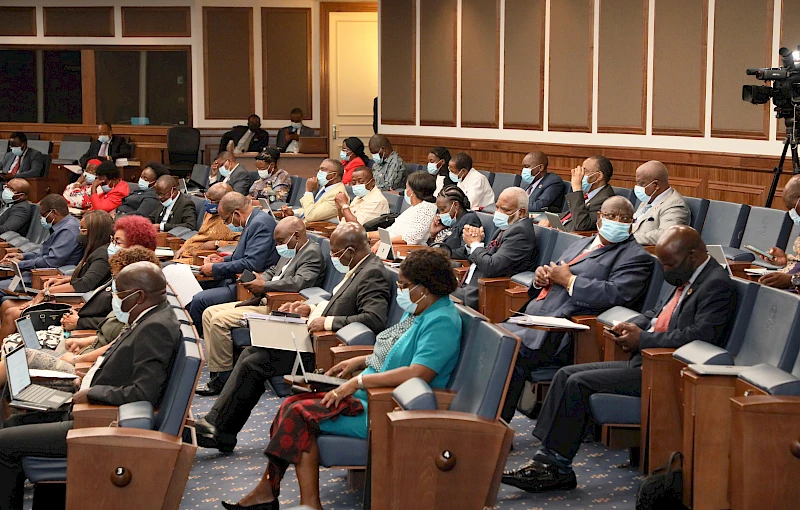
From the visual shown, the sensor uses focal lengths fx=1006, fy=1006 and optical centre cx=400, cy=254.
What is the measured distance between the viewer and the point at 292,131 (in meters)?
14.7

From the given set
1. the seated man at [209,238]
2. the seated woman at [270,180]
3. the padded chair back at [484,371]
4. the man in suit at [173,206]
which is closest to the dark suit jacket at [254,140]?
the seated woman at [270,180]

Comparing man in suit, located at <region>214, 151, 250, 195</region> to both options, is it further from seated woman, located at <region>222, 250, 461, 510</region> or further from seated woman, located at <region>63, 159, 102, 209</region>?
seated woman, located at <region>222, 250, 461, 510</region>

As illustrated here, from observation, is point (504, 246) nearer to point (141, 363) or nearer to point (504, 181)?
point (141, 363)

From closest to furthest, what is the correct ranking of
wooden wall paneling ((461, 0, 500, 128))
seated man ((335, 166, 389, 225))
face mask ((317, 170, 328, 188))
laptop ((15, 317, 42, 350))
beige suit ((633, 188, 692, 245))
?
laptop ((15, 317, 42, 350)) < beige suit ((633, 188, 692, 245)) < seated man ((335, 166, 389, 225)) < face mask ((317, 170, 328, 188)) < wooden wall paneling ((461, 0, 500, 128))

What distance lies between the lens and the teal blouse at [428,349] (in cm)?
369

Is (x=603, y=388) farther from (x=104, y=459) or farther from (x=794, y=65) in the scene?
(x=794, y=65)

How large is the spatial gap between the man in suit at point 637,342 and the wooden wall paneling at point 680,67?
181 inches

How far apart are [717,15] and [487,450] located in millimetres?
5928

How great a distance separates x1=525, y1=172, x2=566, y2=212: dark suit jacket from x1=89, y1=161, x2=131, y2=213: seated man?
4558 millimetres

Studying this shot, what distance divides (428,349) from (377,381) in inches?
8.7

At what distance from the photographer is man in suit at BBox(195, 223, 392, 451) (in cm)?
470

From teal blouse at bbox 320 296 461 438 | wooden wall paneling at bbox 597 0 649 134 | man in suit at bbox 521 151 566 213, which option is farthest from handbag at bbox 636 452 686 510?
wooden wall paneling at bbox 597 0 649 134

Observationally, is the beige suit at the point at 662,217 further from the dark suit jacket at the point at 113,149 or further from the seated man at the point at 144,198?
the dark suit jacket at the point at 113,149

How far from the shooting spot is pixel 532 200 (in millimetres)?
8508
